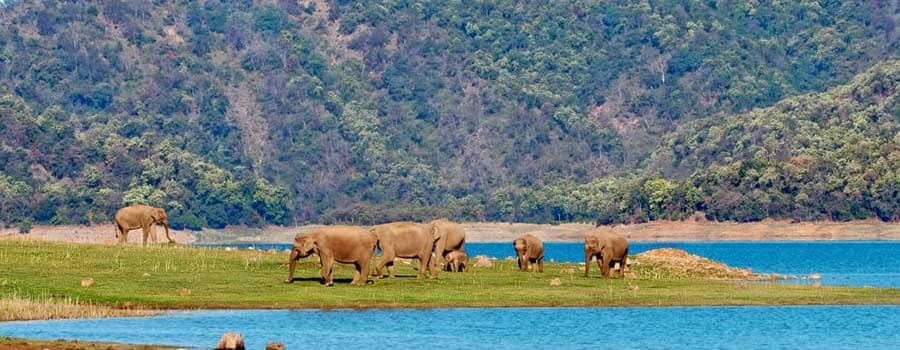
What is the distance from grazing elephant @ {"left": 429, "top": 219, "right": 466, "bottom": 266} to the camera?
74.4 m

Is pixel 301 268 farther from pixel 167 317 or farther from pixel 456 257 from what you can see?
pixel 167 317

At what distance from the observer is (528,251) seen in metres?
79.8

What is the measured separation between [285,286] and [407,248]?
5850 mm

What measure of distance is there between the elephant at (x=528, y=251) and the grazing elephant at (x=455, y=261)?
114 inches

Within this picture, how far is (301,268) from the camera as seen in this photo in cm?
7200

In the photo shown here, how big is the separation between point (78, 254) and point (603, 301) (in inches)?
867

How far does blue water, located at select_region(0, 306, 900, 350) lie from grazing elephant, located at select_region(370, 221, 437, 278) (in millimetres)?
6499

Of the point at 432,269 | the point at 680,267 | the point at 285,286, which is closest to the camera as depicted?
the point at 285,286

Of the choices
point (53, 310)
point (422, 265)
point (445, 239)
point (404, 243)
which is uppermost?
point (445, 239)

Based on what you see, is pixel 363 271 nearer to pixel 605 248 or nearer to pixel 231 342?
pixel 605 248

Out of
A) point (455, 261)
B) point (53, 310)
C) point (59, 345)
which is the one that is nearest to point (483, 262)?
point (455, 261)

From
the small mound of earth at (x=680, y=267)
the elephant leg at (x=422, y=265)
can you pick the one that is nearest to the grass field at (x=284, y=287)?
the elephant leg at (x=422, y=265)

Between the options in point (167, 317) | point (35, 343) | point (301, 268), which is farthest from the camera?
point (301, 268)

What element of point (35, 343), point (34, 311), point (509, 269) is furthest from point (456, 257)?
point (35, 343)
